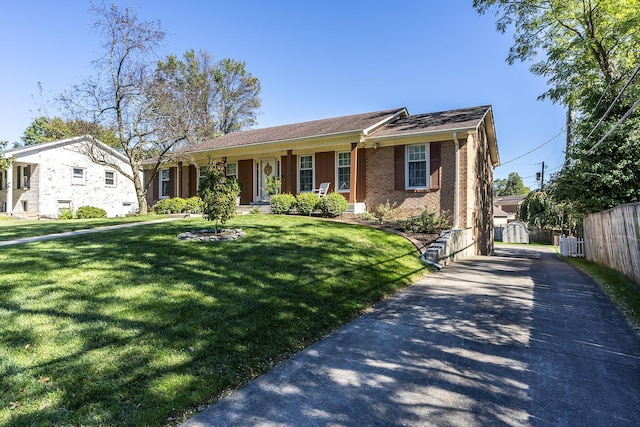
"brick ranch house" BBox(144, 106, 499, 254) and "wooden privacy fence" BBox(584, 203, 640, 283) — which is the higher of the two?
"brick ranch house" BBox(144, 106, 499, 254)

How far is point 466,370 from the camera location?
11.9 feet

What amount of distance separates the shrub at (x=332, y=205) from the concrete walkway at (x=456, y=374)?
27.0ft

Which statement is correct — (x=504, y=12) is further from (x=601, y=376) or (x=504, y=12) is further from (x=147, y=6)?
(x=601, y=376)

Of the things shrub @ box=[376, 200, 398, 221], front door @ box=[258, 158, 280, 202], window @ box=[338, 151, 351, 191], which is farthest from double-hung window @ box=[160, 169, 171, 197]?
shrub @ box=[376, 200, 398, 221]

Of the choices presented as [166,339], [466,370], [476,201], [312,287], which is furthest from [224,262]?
[476,201]

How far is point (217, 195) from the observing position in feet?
26.9

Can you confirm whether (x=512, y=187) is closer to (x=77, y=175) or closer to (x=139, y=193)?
(x=139, y=193)

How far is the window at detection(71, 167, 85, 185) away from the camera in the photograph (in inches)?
1006

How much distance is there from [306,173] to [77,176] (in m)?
19.3

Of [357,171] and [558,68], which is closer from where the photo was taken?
[357,171]

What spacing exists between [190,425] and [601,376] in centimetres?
392

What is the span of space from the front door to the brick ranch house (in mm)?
52

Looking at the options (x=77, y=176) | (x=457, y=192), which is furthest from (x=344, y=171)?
(x=77, y=176)

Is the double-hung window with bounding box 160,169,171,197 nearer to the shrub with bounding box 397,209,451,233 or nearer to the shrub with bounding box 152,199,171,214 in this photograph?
the shrub with bounding box 152,199,171,214
